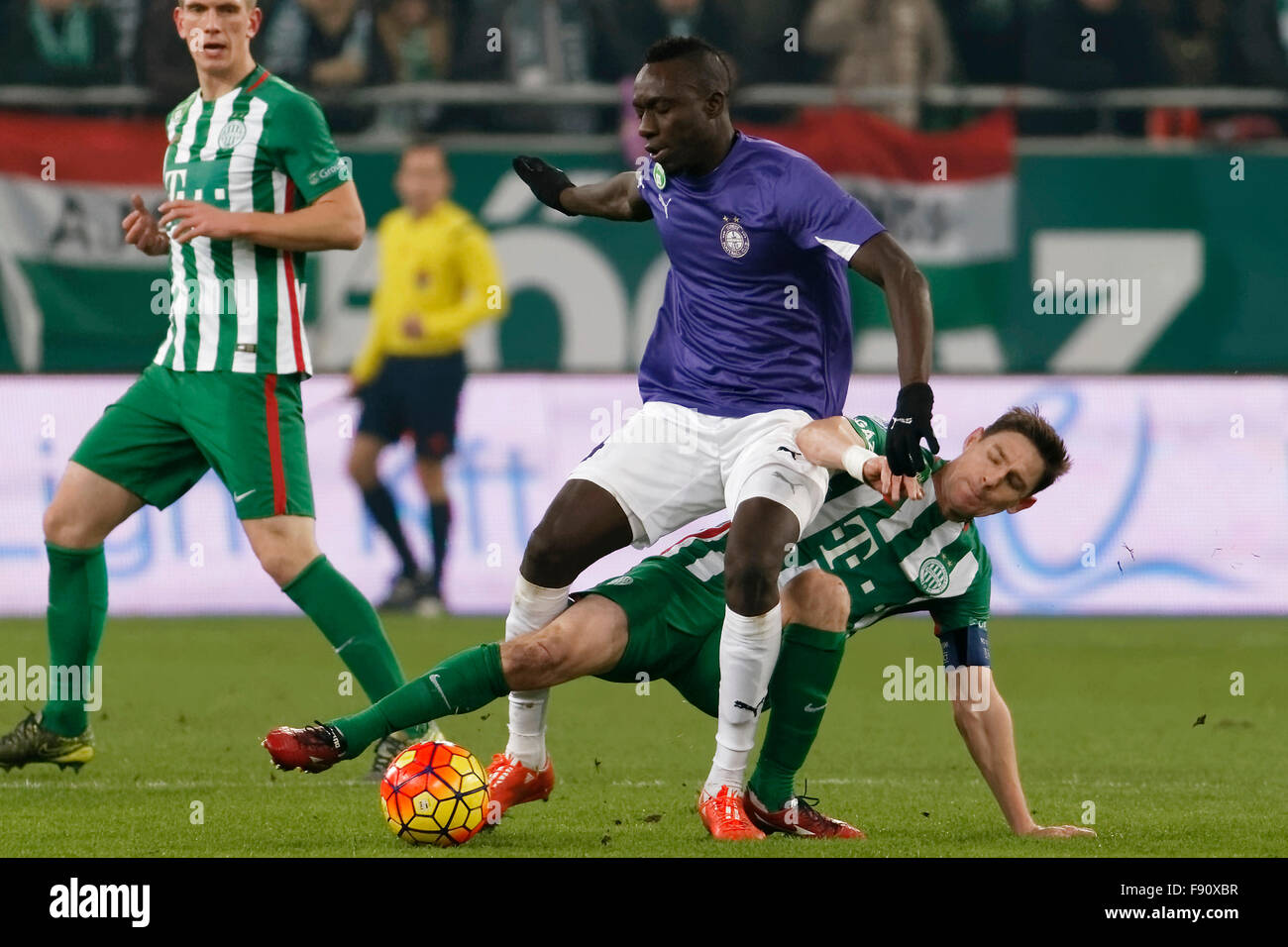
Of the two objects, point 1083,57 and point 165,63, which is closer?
point 165,63

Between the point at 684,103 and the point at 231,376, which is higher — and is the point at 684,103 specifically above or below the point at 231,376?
above

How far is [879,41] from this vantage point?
13523mm

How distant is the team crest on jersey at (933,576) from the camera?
517 centimetres

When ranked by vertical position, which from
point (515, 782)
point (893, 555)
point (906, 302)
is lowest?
point (515, 782)

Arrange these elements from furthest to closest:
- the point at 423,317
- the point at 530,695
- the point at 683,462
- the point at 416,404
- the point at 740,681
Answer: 1. the point at 423,317
2. the point at 416,404
3. the point at 683,462
4. the point at 530,695
5. the point at 740,681

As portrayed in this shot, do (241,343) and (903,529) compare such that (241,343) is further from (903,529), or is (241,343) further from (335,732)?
(903,529)

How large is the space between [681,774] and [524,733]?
1.13 m

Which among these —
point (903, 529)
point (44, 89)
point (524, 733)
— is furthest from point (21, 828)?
point (44, 89)

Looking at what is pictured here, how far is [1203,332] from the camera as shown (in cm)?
1240

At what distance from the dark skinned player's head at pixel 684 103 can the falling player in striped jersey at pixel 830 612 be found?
855 mm

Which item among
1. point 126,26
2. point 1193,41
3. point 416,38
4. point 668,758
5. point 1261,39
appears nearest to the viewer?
point 668,758

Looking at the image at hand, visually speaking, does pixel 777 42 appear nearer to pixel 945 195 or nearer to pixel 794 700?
pixel 945 195

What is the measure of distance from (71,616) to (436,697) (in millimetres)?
1619

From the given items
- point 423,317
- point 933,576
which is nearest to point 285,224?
point 933,576
